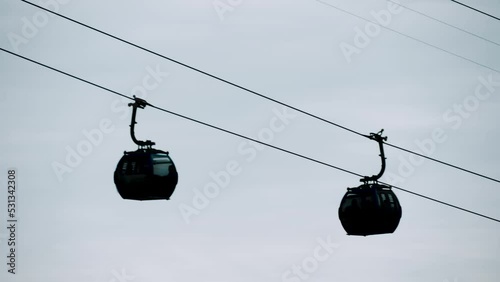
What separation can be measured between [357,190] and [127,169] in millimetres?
4765

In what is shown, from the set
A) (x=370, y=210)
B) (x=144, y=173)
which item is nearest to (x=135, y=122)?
(x=144, y=173)

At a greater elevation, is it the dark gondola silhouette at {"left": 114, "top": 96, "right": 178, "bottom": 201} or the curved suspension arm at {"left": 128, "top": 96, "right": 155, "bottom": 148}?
the curved suspension arm at {"left": 128, "top": 96, "right": 155, "bottom": 148}

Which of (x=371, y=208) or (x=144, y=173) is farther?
(x=371, y=208)

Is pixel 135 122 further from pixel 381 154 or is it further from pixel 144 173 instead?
pixel 381 154

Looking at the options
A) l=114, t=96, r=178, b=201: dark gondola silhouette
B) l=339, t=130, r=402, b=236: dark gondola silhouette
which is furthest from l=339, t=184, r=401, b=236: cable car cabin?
l=114, t=96, r=178, b=201: dark gondola silhouette

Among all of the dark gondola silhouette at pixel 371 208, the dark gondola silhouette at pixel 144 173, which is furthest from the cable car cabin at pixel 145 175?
the dark gondola silhouette at pixel 371 208

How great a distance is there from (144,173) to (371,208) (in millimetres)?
4661

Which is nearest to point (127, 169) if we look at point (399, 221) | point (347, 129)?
point (347, 129)

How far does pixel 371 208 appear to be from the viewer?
772 inches

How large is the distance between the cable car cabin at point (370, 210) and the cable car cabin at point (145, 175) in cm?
374

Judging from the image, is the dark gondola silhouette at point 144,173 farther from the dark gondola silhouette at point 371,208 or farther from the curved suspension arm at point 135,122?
the dark gondola silhouette at point 371,208

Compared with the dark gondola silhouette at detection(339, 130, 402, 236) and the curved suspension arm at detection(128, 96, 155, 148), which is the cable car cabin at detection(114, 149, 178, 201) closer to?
the curved suspension arm at detection(128, 96, 155, 148)

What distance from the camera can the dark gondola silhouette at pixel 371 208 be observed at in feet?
64.4

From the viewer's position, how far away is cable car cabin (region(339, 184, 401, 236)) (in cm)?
1964
